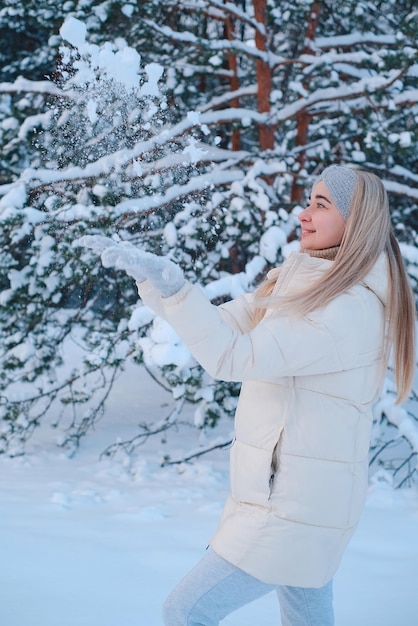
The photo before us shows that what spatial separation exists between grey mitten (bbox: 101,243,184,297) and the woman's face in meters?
0.49

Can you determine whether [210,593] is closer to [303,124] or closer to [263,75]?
[263,75]

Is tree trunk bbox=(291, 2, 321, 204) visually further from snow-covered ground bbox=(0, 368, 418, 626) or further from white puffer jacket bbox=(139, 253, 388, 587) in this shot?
white puffer jacket bbox=(139, 253, 388, 587)

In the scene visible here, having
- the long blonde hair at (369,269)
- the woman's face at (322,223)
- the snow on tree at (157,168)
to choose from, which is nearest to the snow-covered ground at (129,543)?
the snow on tree at (157,168)

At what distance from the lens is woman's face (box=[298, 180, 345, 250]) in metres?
1.91

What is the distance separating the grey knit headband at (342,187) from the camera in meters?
1.90

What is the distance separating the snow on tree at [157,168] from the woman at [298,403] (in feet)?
5.36

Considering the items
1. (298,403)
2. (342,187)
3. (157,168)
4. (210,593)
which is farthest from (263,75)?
(210,593)

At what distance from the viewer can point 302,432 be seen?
1.73 metres

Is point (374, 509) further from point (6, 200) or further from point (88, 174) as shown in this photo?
point (6, 200)

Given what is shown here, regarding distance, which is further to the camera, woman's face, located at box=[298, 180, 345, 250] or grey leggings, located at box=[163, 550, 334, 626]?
woman's face, located at box=[298, 180, 345, 250]

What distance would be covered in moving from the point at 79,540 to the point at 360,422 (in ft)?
6.99

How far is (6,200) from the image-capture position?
423 centimetres

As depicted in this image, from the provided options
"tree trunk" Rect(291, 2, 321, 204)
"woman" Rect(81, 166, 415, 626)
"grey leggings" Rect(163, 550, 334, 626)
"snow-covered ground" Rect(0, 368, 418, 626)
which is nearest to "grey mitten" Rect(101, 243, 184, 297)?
"woman" Rect(81, 166, 415, 626)

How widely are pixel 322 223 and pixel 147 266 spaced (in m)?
0.58
